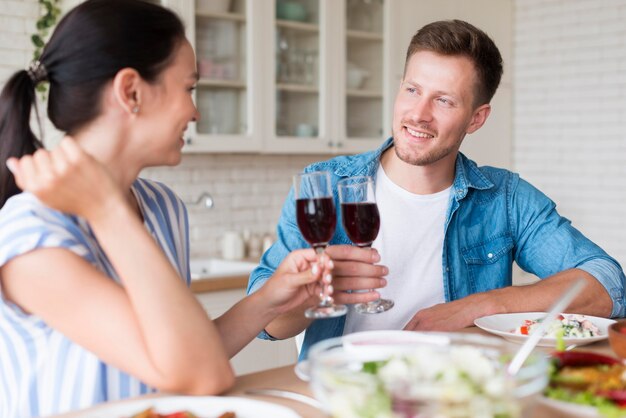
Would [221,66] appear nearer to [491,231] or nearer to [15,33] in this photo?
[15,33]

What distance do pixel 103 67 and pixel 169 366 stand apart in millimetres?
561

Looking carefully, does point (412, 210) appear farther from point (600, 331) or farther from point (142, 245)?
point (142, 245)

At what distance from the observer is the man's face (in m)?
2.33

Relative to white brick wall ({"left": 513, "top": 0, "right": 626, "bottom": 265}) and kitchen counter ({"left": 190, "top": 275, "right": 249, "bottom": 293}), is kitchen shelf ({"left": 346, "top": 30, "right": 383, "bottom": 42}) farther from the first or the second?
kitchen counter ({"left": 190, "top": 275, "right": 249, "bottom": 293})

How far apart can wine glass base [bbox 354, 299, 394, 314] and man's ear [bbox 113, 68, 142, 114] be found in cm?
60

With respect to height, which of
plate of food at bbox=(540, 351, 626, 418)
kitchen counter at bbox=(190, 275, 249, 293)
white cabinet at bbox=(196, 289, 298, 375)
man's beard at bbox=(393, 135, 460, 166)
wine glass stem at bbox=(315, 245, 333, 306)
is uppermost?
man's beard at bbox=(393, 135, 460, 166)

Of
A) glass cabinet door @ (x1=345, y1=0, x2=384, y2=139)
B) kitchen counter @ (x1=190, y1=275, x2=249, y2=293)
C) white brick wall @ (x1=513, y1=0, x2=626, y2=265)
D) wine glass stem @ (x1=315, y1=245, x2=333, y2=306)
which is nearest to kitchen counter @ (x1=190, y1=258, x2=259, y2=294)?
kitchen counter @ (x1=190, y1=275, x2=249, y2=293)

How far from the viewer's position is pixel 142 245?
131 centimetres

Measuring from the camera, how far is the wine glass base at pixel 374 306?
1674mm

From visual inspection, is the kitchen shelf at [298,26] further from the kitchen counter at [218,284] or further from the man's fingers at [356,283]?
the man's fingers at [356,283]

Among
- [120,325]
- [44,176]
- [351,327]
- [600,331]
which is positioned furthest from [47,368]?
[600,331]

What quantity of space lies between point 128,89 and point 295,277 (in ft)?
1.59

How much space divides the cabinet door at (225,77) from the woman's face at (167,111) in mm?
2318

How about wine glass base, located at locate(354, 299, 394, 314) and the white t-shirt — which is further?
the white t-shirt
